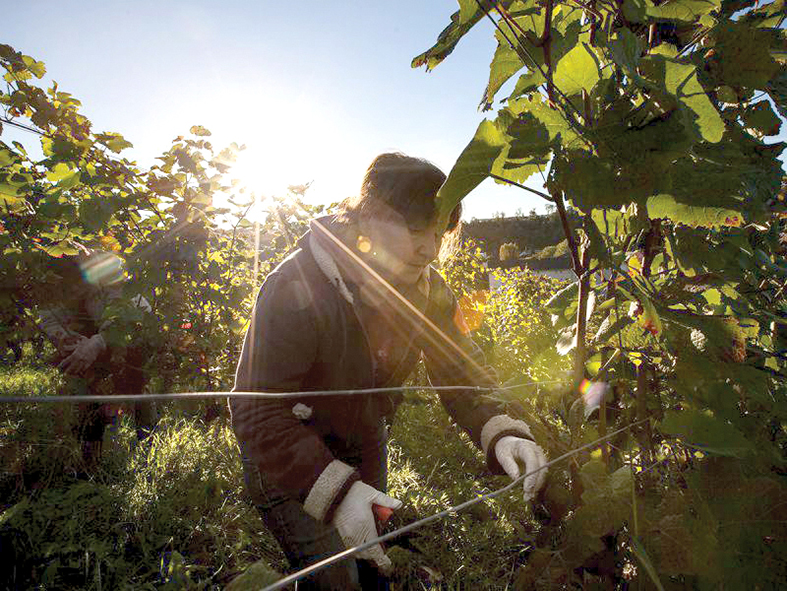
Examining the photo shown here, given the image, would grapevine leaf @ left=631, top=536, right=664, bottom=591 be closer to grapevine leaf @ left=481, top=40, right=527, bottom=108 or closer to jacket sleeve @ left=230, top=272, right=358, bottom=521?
grapevine leaf @ left=481, top=40, right=527, bottom=108

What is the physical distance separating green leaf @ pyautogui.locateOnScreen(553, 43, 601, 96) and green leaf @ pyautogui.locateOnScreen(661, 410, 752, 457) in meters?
0.63

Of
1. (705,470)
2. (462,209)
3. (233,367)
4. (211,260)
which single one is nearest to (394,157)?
(462,209)

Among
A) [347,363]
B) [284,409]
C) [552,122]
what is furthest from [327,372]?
[552,122]

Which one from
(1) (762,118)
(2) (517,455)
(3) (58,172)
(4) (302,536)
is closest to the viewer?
(1) (762,118)

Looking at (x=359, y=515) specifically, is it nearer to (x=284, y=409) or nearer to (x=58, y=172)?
(x=284, y=409)

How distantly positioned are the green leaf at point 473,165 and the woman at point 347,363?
74cm

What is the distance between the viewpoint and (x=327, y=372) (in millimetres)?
1867

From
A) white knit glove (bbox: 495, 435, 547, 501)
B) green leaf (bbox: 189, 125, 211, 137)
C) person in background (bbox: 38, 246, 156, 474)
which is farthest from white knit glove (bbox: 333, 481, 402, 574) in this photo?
green leaf (bbox: 189, 125, 211, 137)

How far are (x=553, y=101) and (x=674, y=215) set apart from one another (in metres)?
0.28

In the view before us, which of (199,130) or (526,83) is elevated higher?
(199,130)

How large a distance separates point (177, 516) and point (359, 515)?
6.60 ft

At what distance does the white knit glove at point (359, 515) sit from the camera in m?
1.31

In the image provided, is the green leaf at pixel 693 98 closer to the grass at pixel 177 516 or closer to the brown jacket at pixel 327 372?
the brown jacket at pixel 327 372

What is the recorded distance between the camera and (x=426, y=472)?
357 cm
